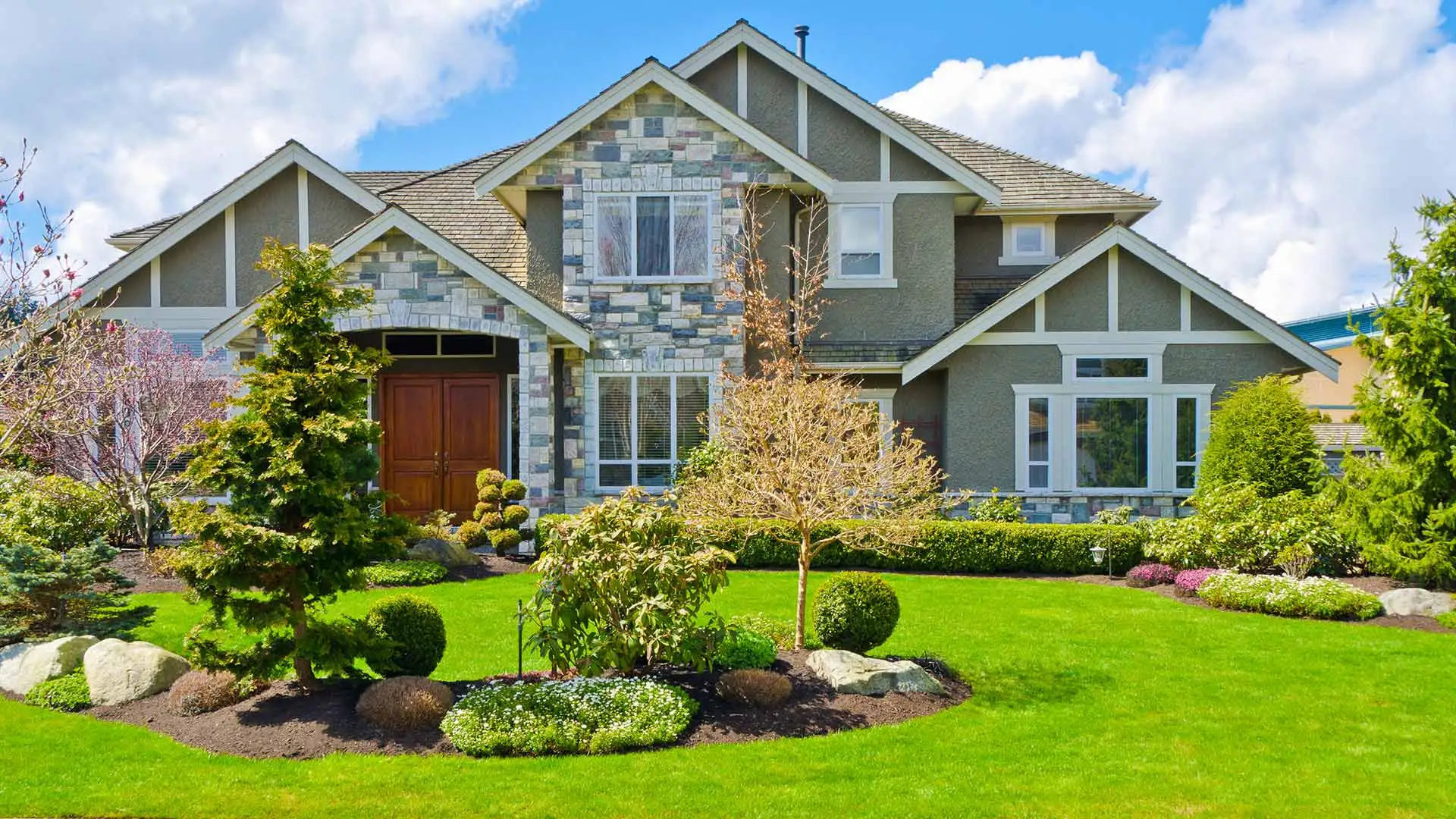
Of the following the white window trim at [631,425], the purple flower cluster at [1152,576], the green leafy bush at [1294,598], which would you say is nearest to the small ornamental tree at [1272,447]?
the purple flower cluster at [1152,576]

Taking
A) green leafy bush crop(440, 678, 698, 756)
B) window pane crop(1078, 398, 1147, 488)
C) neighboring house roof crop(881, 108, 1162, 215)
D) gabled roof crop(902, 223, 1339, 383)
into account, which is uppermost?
neighboring house roof crop(881, 108, 1162, 215)

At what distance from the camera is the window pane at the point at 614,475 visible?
1673 cm

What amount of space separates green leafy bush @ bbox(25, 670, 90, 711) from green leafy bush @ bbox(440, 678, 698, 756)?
3.18 meters

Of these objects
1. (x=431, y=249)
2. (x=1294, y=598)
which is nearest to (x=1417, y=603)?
(x=1294, y=598)

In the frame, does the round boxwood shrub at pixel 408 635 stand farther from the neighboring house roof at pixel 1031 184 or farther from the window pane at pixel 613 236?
the neighboring house roof at pixel 1031 184

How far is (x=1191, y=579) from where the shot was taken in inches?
519

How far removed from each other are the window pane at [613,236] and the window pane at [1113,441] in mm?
8009

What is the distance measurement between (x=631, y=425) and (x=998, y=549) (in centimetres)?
620

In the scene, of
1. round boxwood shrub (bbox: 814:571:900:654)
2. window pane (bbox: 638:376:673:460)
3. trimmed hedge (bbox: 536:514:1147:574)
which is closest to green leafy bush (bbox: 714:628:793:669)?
round boxwood shrub (bbox: 814:571:900:654)

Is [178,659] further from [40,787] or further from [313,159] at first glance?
[313,159]

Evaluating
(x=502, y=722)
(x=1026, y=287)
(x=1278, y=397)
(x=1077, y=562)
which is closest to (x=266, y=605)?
(x=502, y=722)

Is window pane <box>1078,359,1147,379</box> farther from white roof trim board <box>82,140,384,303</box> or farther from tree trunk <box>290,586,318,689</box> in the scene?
tree trunk <box>290,586,318,689</box>

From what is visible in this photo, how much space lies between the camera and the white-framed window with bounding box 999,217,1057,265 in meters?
19.8

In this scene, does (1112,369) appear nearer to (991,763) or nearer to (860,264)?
(860,264)
